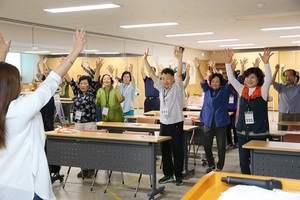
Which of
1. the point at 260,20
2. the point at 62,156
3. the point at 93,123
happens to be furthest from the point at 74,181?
the point at 260,20

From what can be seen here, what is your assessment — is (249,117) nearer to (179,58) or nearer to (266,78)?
(266,78)

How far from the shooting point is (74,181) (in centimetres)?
556

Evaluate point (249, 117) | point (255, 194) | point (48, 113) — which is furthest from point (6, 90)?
point (48, 113)

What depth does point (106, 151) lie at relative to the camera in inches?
190

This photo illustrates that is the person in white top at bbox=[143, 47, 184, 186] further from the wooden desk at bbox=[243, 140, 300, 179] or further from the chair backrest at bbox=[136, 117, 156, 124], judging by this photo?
the wooden desk at bbox=[243, 140, 300, 179]

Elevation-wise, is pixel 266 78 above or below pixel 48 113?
above

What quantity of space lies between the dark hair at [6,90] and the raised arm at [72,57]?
266 millimetres

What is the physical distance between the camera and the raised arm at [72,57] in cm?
215

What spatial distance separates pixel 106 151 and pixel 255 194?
362 cm

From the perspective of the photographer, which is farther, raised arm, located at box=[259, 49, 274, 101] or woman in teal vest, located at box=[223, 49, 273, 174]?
woman in teal vest, located at box=[223, 49, 273, 174]

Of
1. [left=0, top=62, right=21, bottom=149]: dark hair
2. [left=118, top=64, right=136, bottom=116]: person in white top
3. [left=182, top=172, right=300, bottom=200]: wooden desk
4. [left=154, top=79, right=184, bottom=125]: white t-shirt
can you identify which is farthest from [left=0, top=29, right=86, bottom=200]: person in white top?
[left=118, top=64, right=136, bottom=116]: person in white top

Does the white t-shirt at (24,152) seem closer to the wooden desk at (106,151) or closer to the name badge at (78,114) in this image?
the wooden desk at (106,151)

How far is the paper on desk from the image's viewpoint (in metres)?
1.34

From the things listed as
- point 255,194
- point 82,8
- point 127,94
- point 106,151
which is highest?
point 82,8
